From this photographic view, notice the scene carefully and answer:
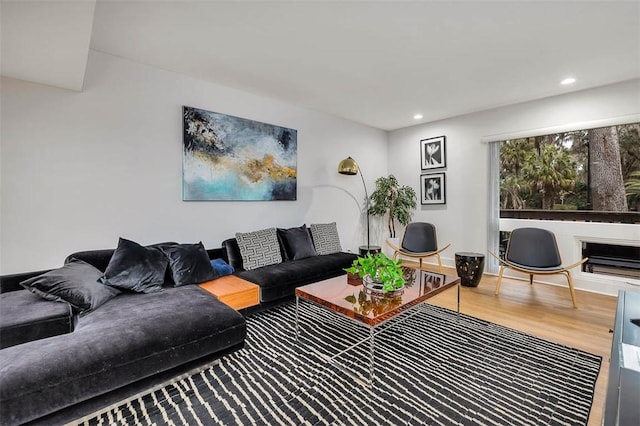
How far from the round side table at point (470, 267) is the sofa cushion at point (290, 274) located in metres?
1.57

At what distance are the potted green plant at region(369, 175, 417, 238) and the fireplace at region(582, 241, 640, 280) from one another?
2.48m

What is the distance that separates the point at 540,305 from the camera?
3270 mm

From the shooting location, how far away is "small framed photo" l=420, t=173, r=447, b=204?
509 centimetres

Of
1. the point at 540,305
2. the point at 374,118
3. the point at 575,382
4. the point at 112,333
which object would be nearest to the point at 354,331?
the point at 575,382

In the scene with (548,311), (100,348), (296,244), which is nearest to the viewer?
(100,348)

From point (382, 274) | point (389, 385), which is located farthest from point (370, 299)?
point (389, 385)

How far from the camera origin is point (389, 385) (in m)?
1.86

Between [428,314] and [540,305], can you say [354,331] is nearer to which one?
[428,314]

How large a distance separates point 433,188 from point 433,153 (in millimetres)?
638

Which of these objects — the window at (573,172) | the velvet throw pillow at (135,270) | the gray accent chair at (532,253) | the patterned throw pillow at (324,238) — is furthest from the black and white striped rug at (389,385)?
the window at (573,172)

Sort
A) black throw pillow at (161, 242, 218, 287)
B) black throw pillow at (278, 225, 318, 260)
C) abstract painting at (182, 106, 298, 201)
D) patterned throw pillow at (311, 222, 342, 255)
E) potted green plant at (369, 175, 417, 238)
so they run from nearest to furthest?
black throw pillow at (161, 242, 218, 287) < abstract painting at (182, 106, 298, 201) < black throw pillow at (278, 225, 318, 260) < patterned throw pillow at (311, 222, 342, 255) < potted green plant at (369, 175, 417, 238)

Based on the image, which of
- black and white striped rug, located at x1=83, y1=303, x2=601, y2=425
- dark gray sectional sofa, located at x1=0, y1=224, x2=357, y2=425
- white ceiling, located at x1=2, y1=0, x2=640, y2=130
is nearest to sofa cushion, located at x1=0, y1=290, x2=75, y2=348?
dark gray sectional sofa, located at x1=0, y1=224, x2=357, y2=425

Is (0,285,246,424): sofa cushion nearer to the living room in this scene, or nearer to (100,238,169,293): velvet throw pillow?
(100,238,169,293): velvet throw pillow

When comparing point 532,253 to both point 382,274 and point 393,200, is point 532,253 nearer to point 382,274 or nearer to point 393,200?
point 393,200
